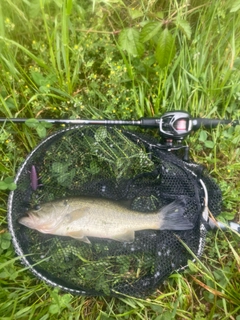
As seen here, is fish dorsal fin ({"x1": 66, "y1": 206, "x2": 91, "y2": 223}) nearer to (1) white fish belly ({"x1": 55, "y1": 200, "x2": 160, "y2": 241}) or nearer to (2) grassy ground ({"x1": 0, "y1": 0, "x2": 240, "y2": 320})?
(1) white fish belly ({"x1": 55, "y1": 200, "x2": 160, "y2": 241})

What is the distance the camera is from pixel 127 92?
2418 millimetres

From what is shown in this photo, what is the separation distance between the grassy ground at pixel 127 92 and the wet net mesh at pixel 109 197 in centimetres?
14

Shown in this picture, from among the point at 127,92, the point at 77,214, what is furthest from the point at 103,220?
the point at 127,92

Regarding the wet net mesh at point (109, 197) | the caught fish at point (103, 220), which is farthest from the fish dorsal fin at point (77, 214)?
the wet net mesh at point (109, 197)

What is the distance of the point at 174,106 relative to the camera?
2.40 meters

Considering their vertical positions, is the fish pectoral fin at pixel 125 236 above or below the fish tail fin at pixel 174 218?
below

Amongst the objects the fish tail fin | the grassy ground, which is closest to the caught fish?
the fish tail fin

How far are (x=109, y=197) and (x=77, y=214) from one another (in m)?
0.25

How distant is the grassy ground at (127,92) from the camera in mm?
2146

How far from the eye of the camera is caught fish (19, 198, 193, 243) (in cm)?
211

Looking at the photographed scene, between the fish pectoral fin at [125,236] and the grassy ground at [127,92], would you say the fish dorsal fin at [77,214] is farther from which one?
the grassy ground at [127,92]

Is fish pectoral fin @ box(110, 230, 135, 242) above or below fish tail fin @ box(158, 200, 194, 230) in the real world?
below

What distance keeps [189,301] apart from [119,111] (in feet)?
4.49

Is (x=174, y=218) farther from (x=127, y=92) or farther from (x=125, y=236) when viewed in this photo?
(x=127, y=92)
